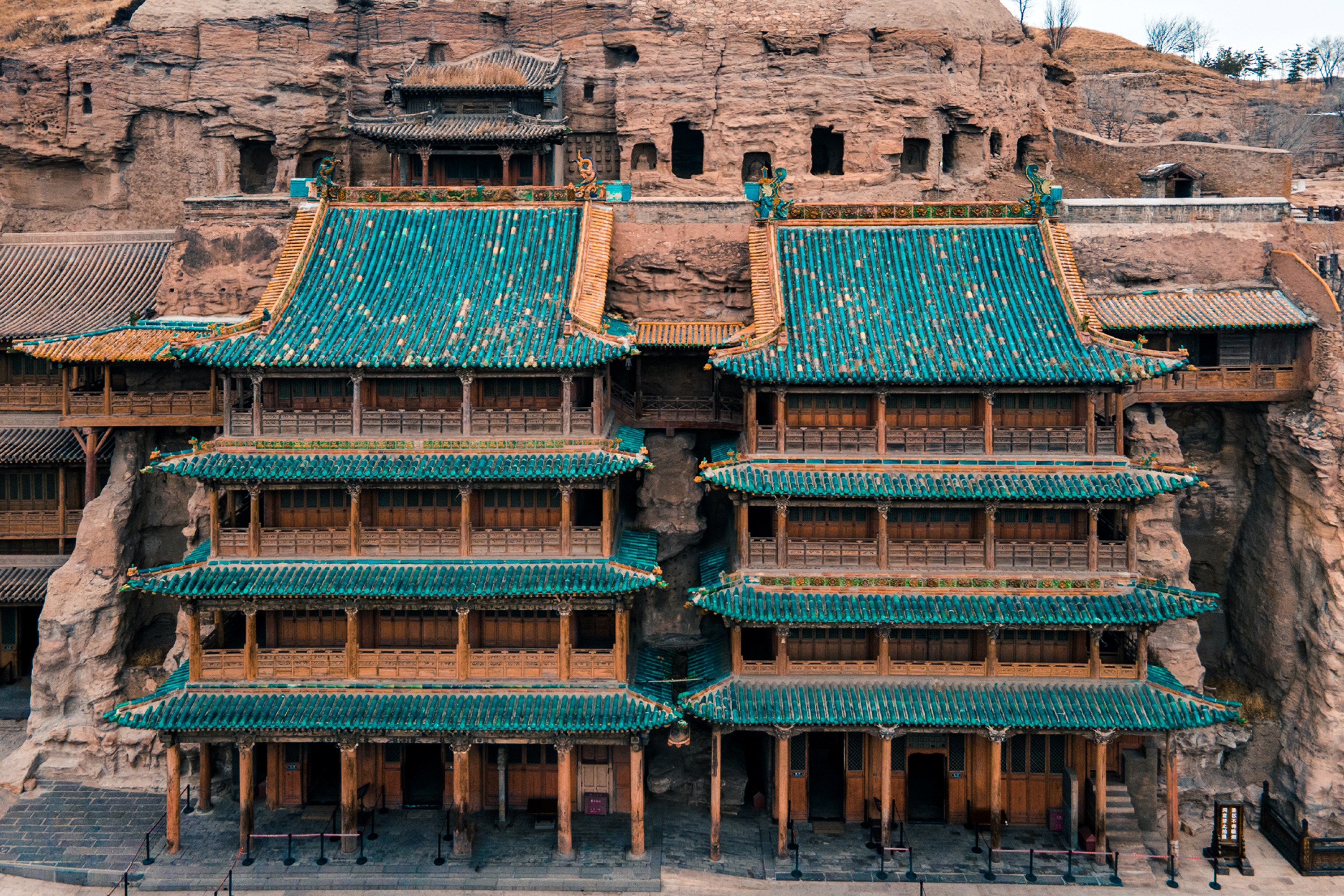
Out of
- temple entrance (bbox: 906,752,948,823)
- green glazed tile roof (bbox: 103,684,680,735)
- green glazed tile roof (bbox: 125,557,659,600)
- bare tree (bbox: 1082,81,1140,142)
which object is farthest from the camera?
bare tree (bbox: 1082,81,1140,142)

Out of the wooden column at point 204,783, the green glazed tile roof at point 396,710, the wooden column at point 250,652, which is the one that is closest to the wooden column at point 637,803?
the green glazed tile roof at point 396,710

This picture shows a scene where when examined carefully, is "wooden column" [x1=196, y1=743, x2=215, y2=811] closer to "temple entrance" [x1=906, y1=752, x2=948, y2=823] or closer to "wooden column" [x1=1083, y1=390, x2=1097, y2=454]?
"temple entrance" [x1=906, y1=752, x2=948, y2=823]

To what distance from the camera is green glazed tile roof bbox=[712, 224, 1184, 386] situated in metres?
28.6

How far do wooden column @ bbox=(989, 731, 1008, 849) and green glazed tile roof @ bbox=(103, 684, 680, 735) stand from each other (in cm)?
899

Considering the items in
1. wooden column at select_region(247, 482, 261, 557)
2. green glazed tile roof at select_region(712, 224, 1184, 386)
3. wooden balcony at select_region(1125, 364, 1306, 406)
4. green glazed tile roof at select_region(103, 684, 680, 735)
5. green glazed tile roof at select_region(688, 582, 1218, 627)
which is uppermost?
green glazed tile roof at select_region(712, 224, 1184, 386)

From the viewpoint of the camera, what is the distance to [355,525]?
94.5 feet

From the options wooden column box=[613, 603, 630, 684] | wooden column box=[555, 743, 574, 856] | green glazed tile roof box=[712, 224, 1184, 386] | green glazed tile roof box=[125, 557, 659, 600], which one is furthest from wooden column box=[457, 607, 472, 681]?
green glazed tile roof box=[712, 224, 1184, 386]

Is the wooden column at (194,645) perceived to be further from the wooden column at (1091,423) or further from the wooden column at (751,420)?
the wooden column at (1091,423)

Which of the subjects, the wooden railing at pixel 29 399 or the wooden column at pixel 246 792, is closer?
the wooden column at pixel 246 792

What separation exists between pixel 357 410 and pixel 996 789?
21572 mm

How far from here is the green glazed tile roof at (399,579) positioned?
27.8m

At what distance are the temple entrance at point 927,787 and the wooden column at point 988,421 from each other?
970 cm

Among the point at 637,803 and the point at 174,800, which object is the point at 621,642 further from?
the point at 174,800

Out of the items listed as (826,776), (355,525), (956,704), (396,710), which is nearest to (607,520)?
(355,525)
